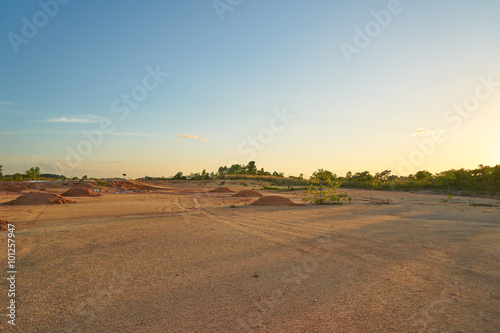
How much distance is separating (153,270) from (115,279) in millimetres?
580

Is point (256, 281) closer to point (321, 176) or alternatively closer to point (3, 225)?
point (3, 225)

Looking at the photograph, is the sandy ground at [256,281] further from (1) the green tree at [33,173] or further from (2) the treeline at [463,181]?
(1) the green tree at [33,173]

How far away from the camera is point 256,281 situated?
397 cm

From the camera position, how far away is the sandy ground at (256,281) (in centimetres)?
290

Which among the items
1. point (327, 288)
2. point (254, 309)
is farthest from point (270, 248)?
point (254, 309)

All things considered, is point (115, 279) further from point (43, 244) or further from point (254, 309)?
point (43, 244)

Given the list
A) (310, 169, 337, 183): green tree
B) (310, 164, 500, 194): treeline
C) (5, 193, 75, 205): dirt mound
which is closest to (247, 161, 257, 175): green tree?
(310, 164, 500, 194): treeline

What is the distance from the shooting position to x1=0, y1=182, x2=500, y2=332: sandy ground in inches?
114

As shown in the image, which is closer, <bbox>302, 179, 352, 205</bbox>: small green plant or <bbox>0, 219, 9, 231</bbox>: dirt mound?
<bbox>0, 219, 9, 231</bbox>: dirt mound

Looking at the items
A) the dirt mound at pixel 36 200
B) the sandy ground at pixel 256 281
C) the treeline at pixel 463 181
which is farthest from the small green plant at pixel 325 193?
the dirt mound at pixel 36 200

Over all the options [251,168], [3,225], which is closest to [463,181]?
[3,225]

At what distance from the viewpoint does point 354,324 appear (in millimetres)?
2834

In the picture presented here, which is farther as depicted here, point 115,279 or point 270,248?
point 270,248

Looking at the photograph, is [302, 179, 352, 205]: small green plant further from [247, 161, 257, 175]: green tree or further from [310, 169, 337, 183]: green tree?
[247, 161, 257, 175]: green tree
